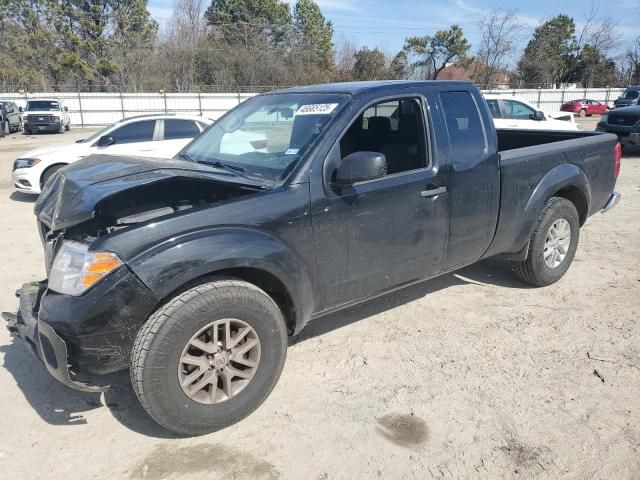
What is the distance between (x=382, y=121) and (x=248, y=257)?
1.91 metres

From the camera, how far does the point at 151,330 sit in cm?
265

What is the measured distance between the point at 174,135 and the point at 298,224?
24.8 feet

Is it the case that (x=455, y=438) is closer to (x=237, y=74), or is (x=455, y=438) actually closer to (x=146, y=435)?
(x=146, y=435)

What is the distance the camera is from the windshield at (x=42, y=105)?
26.0 meters

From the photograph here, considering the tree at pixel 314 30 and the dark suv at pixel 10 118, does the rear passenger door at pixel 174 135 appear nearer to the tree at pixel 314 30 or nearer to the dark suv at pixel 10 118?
the dark suv at pixel 10 118

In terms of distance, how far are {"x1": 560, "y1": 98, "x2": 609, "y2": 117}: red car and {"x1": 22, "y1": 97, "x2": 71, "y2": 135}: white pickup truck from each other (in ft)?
104

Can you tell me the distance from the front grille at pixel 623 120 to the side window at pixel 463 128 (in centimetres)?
1290

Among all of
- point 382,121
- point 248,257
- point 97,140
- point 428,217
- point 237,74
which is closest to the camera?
point 248,257

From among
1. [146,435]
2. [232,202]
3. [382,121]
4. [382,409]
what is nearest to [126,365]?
[146,435]

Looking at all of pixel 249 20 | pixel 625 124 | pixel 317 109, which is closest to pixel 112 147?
pixel 317 109

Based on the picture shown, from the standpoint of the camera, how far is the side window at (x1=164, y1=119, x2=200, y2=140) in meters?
9.91

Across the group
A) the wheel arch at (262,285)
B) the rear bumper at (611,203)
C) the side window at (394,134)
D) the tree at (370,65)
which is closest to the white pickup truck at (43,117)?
the side window at (394,134)

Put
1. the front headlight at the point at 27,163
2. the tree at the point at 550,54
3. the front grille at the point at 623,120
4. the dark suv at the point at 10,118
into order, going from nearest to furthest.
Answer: the front headlight at the point at 27,163 < the front grille at the point at 623,120 < the dark suv at the point at 10,118 < the tree at the point at 550,54

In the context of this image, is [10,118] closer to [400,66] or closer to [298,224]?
[298,224]
